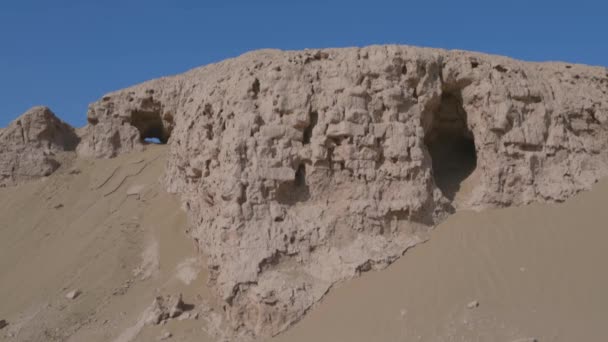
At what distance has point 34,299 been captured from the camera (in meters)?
13.8

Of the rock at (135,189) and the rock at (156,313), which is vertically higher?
the rock at (135,189)

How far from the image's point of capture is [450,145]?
48.9ft

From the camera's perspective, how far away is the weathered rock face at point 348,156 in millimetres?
11141

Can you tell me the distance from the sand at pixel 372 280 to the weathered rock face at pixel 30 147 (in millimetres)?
2961

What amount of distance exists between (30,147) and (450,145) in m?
13.4

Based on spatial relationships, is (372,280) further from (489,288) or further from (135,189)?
(135,189)

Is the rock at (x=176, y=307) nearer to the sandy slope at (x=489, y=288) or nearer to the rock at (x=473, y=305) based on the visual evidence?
the sandy slope at (x=489, y=288)

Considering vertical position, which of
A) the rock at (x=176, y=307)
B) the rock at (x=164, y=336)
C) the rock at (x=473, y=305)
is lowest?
the rock at (x=164, y=336)

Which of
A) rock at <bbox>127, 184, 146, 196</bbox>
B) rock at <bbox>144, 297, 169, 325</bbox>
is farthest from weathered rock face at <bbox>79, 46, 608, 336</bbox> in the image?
rock at <bbox>127, 184, 146, 196</bbox>

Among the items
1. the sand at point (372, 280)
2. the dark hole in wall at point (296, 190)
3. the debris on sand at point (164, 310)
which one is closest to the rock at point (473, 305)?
the sand at point (372, 280)

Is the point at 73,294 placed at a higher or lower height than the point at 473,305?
higher

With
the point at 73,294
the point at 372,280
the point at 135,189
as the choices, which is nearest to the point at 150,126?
the point at 135,189

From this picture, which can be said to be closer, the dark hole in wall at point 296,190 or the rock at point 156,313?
the rock at point 156,313

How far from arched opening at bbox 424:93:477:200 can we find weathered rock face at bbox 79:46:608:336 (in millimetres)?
51
